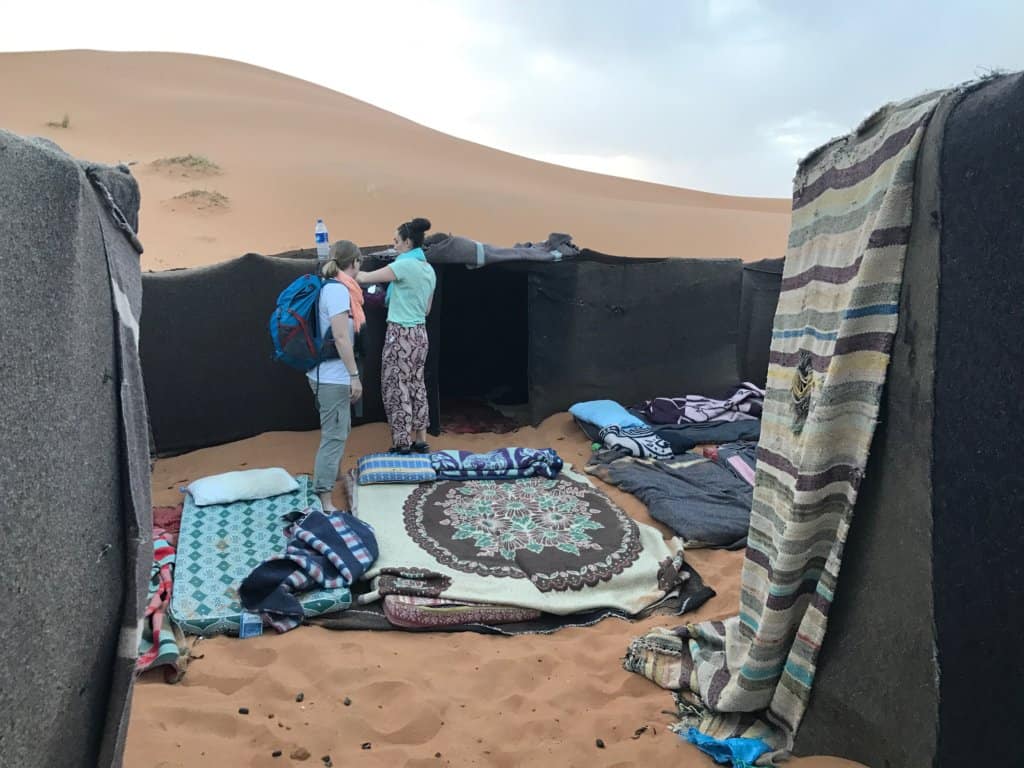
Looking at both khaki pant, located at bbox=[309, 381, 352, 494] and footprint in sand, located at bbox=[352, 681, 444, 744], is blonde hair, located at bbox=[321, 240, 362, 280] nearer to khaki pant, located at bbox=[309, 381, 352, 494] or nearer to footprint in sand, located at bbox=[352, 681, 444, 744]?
khaki pant, located at bbox=[309, 381, 352, 494]

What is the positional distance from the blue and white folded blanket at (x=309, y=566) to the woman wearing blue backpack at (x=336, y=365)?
1.87 feet

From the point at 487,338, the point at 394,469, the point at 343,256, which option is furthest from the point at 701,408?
the point at 343,256

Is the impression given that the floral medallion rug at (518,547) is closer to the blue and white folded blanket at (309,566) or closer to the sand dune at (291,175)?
the blue and white folded blanket at (309,566)

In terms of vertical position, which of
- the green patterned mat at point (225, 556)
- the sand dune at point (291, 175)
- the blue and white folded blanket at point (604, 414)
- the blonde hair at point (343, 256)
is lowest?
the green patterned mat at point (225, 556)

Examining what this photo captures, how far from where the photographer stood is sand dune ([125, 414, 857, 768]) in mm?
2707

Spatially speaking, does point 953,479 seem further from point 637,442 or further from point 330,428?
point 637,442

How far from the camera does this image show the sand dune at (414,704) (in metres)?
2.71

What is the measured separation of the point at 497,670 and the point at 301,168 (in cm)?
2207

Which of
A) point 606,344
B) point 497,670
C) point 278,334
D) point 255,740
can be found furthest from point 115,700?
point 606,344

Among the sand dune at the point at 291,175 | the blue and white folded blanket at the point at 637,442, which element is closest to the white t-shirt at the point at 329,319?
the blue and white folded blanket at the point at 637,442

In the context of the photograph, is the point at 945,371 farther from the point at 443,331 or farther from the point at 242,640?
the point at 443,331

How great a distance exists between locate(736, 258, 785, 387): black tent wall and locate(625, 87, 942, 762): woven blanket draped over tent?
5.87 m

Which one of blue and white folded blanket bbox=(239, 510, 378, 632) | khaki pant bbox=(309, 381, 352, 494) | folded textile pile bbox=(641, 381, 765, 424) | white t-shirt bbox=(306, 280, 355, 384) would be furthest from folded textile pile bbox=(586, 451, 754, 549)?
white t-shirt bbox=(306, 280, 355, 384)

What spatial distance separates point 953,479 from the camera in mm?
1953
